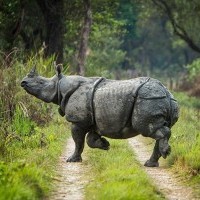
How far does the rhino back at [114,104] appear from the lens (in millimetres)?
9664

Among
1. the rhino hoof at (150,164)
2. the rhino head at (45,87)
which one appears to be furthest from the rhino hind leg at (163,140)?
the rhino head at (45,87)

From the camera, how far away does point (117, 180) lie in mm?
7820

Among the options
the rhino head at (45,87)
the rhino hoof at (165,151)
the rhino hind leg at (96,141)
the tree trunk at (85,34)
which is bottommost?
the tree trunk at (85,34)

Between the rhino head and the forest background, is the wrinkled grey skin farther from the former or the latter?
the forest background

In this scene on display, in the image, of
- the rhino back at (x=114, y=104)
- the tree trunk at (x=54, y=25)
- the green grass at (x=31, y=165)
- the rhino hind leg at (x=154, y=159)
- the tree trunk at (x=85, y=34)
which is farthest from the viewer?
the tree trunk at (x=54, y=25)

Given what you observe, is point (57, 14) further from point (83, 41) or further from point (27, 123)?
point (27, 123)

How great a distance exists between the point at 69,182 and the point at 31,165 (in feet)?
2.70

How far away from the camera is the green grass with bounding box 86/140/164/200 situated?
276 inches

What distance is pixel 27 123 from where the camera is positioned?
1291 centimetres

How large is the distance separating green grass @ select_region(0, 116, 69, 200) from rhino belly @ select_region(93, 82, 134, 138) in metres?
1.09

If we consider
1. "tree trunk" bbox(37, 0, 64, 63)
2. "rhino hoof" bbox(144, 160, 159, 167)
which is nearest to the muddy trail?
"rhino hoof" bbox(144, 160, 159, 167)

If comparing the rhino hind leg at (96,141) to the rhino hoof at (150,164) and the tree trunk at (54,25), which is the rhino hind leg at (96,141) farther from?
the tree trunk at (54,25)

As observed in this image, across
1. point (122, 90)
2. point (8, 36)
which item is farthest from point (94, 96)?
point (8, 36)

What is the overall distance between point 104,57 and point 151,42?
27.9 m
